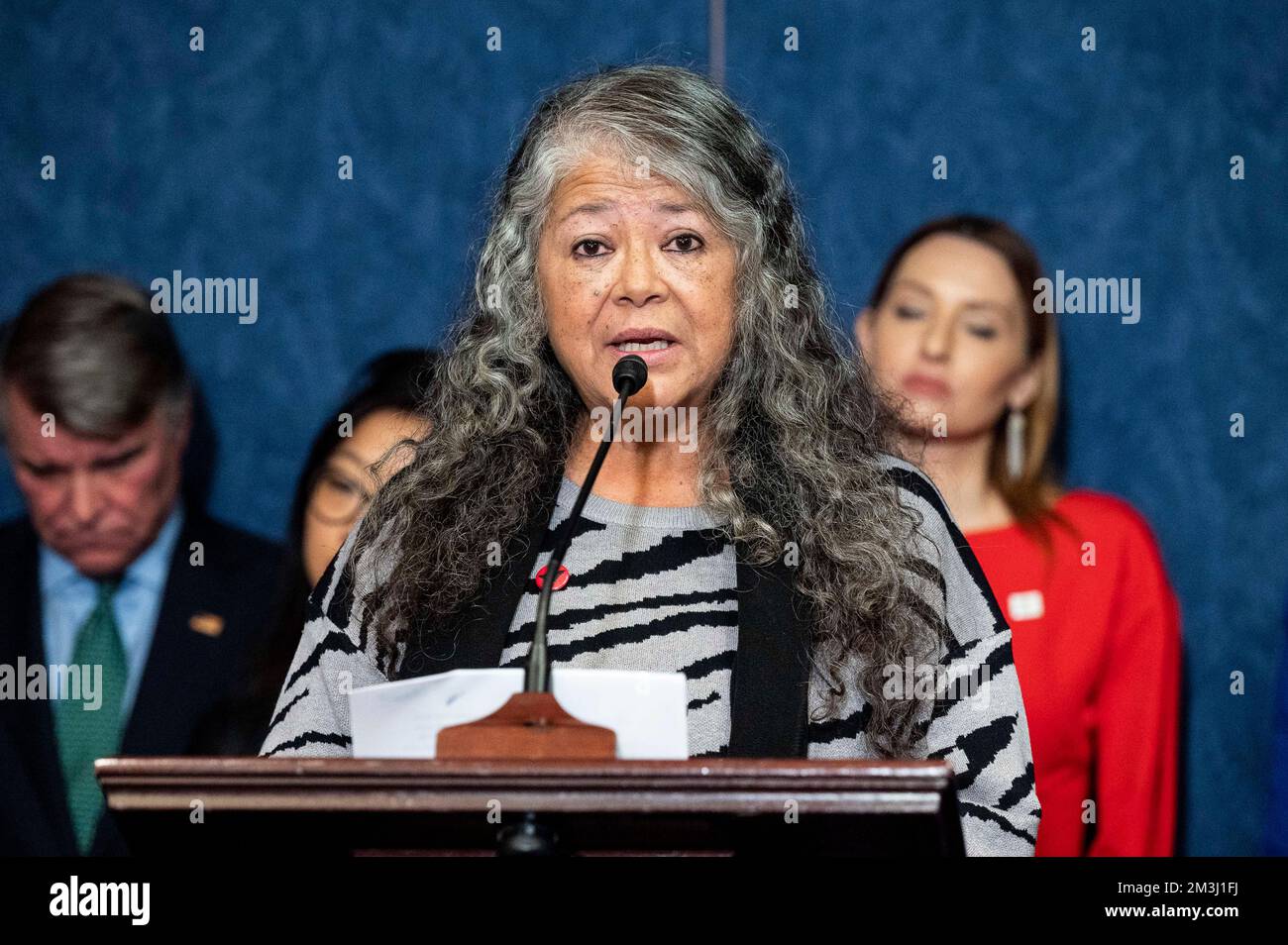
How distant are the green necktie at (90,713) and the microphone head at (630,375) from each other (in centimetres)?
163

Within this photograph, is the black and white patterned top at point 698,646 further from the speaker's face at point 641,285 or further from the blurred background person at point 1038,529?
the blurred background person at point 1038,529

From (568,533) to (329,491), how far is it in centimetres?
165

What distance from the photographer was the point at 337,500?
10.4ft

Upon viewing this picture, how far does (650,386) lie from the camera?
6.35 feet

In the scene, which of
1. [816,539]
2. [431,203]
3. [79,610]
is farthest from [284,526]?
[816,539]

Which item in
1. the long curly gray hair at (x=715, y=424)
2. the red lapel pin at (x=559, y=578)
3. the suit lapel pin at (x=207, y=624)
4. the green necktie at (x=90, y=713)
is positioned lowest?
the green necktie at (x=90, y=713)

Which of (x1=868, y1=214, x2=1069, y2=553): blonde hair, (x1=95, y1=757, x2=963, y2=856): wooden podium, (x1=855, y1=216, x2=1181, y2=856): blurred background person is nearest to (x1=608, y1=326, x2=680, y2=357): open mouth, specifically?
(x1=95, y1=757, x2=963, y2=856): wooden podium

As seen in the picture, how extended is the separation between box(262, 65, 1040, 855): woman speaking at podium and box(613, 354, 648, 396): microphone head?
0.10 meters

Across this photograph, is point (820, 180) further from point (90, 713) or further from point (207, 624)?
point (90, 713)

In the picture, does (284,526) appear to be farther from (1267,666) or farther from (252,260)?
(1267,666)

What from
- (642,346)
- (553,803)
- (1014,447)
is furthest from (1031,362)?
(553,803)

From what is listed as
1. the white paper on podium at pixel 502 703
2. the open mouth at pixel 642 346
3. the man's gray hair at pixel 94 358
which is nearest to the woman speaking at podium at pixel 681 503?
the open mouth at pixel 642 346

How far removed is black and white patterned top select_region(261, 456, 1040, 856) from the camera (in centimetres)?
178

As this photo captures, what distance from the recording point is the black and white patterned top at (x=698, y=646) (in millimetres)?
1776
